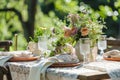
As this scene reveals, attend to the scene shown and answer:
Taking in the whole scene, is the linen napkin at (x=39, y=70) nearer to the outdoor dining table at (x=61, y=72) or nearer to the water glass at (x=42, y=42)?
the outdoor dining table at (x=61, y=72)

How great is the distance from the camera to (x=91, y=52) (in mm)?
3090

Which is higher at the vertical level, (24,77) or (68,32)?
(68,32)

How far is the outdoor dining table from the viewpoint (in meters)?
2.46

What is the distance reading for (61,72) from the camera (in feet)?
8.51

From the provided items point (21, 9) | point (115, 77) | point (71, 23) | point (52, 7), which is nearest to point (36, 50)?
point (71, 23)

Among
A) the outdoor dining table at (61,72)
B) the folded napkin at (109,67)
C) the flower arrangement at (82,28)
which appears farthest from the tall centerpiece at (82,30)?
the outdoor dining table at (61,72)

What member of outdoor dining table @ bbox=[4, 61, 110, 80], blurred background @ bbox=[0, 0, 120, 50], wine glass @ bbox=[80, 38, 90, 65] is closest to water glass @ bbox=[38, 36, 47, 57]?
outdoor dining table @ bbox=[4, 61, 110, 80]

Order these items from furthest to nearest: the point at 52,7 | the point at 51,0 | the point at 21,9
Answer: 1. the point at 52,7
2. the point at 51,0
3. the point at 21,9

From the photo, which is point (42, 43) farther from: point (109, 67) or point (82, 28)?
point (109, 67)

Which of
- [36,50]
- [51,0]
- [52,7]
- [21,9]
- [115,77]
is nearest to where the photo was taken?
[115,77]

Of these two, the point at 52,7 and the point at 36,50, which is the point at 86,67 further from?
the point at 52,7

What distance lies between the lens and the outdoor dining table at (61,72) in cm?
246

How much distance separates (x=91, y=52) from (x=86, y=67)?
0.35m

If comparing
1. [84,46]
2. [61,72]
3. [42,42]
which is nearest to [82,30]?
[84,46]
